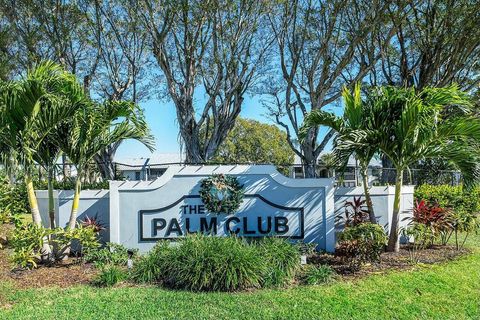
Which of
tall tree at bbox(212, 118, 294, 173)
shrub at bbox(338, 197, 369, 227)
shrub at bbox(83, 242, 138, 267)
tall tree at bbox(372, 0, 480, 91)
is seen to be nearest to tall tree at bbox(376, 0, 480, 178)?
tall tree at bbox(372, 0, 480, 91)

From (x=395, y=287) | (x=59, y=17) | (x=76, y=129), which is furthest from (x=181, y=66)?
(x=395, y=287)

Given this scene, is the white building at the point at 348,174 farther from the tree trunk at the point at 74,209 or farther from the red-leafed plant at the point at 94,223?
the tree trunk at the point at 74,209

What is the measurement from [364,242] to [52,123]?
18.3 ft

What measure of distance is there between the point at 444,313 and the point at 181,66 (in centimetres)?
1345

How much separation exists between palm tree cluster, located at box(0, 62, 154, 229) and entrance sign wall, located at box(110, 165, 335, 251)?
1.06 metres

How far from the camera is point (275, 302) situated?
524 centimetres

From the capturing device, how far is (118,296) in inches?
217

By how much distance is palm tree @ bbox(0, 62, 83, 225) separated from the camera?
664 cm

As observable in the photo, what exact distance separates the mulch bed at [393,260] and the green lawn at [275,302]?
1.58ft

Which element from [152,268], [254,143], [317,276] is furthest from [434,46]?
[254,143]

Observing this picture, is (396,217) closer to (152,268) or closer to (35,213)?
(152,268)

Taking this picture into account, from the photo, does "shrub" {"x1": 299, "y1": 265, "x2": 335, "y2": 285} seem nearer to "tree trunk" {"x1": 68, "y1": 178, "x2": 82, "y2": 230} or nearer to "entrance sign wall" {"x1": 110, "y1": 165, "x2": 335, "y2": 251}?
"entrance sign wall" {"x1": 110, "y1": 165, "x2": 335, "y2": 251}

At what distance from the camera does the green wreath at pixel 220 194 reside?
8242 mm

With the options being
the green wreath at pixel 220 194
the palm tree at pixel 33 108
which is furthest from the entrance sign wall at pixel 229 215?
the palm tree at pixel 33 108
